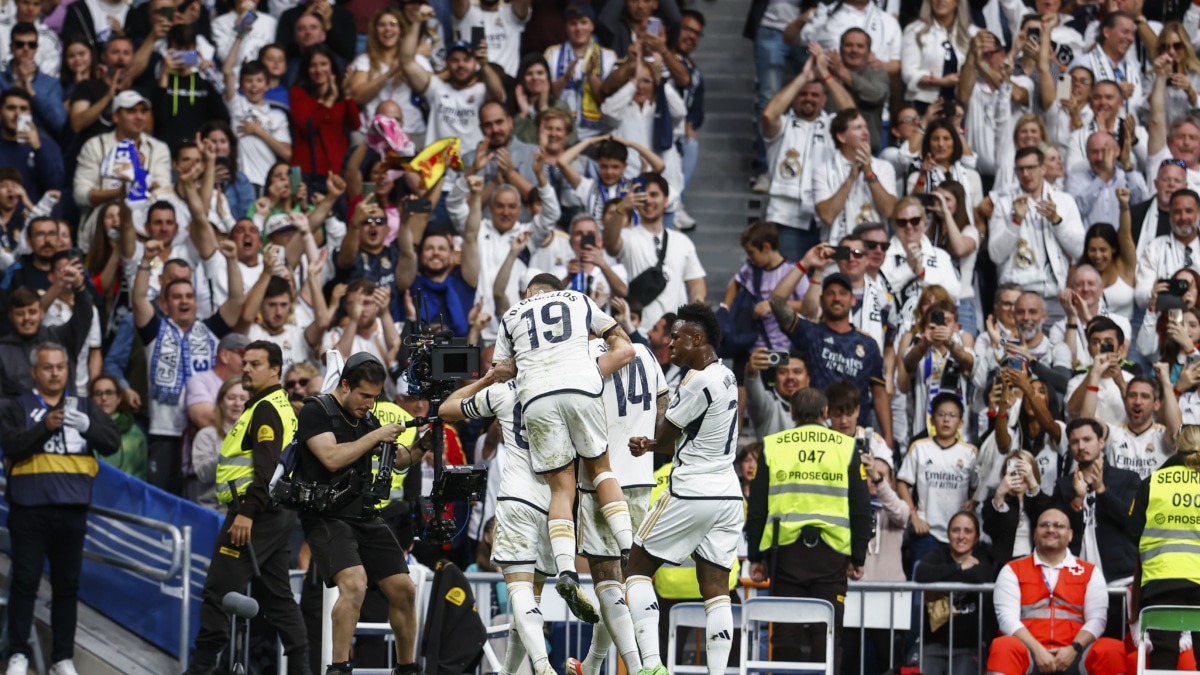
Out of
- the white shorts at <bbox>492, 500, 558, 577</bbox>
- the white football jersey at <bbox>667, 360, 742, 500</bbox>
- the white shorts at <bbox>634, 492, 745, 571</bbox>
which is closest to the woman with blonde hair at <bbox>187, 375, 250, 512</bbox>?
the white shorts at <bbox>492, 500, 558, 577</bbox>

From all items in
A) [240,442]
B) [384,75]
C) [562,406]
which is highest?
[384,75]

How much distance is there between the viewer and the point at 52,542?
1297 centimetres

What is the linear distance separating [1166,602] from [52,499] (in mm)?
7843

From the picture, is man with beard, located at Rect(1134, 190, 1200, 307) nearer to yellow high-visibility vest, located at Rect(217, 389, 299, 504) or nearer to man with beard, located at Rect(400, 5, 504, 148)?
man with beard, located at Rect(400, 5, 504, 148)

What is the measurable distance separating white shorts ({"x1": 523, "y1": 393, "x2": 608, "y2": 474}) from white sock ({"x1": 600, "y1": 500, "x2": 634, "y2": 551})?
338 mm

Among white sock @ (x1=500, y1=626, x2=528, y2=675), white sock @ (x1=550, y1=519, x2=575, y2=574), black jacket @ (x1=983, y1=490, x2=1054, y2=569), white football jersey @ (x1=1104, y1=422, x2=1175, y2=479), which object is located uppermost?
white football jersey @ (x1=1104, y1=422, x2=1175, y2=479)

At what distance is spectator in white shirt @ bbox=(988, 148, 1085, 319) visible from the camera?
55.7ft

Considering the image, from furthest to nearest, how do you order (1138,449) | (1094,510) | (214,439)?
(1138,449), (214,439), (1094,510)

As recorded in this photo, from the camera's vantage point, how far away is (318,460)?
11.2 m

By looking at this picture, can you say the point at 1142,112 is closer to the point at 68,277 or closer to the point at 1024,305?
the point at 1024,305

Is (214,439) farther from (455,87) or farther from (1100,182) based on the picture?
(1100,182)

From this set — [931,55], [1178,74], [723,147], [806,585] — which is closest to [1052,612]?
[806,585]

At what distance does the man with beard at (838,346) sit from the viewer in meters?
14.6

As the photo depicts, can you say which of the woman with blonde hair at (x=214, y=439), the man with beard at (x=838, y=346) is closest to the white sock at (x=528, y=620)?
the woman with blonde hair at (x=214, y=439)
